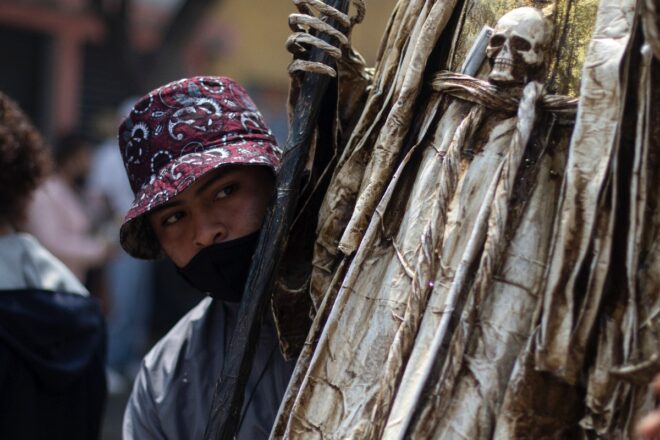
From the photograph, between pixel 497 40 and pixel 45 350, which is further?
pixel 45 350

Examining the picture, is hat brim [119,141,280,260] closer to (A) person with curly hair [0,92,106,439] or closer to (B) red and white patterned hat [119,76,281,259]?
(B) red and white patterned hat [119,76,281,259]

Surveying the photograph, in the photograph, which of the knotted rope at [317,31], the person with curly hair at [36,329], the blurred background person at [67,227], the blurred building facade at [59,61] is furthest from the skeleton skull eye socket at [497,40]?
Answer: the blurred building facade at [59,61]

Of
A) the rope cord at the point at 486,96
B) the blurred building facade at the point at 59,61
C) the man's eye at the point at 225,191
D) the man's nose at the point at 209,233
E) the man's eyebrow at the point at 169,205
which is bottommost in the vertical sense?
the man's nose at the point at 209,233

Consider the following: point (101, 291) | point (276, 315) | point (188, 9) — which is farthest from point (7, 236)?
point (188, 9)

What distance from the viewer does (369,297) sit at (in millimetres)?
1792

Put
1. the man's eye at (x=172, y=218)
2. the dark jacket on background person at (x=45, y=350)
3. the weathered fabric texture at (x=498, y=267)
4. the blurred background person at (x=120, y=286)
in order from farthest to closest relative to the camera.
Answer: the blurred background person at (x=120, y=286) → the dark jacket on background person at (x=45, y=350) → the man's eye at (x=172, y=218) → the weathered fabric texture at (x=498, y=267)

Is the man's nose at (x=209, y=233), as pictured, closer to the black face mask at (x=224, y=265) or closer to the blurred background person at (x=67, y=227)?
the black face mask at (x=224, y=265)

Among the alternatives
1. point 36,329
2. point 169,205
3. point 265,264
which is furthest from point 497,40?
point 36,329

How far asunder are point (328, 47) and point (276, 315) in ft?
1.88

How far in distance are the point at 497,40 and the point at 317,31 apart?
0.49m

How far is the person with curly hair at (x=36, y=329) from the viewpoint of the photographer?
2713mm

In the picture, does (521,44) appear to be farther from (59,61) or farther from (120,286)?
(59,61)

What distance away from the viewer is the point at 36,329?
2.78 m

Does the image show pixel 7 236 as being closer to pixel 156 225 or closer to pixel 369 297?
pixel 156 225
